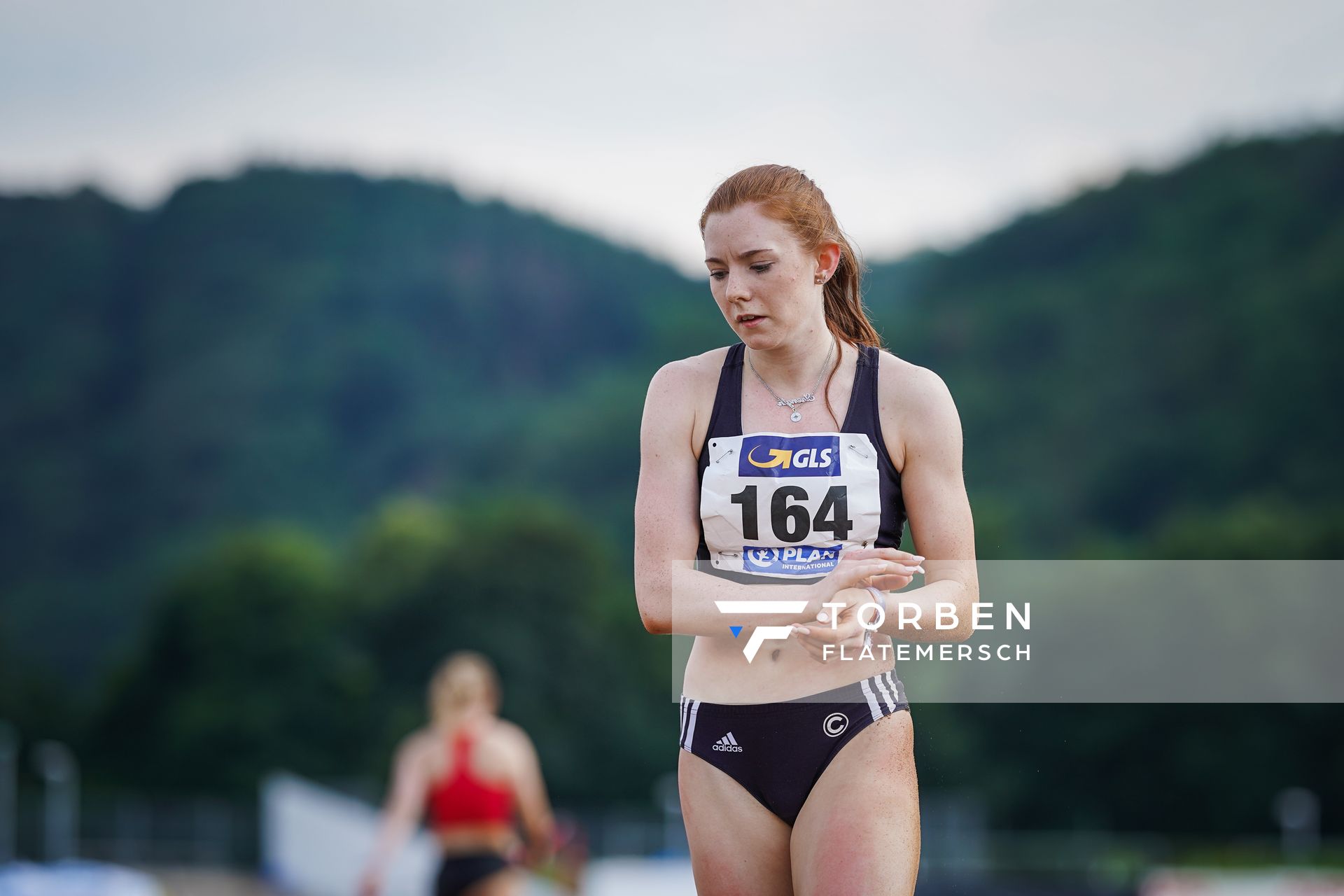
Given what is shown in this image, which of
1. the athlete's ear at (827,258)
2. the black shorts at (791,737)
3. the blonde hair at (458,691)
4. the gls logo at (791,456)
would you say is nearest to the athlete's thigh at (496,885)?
the blonde hair at (458,691)

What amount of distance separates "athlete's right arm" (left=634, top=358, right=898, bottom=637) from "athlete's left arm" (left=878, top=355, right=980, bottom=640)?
26 centimetres

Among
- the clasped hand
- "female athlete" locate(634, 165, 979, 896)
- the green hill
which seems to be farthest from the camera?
the green hill

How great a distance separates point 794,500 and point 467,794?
5785mm

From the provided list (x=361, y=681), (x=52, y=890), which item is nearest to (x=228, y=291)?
(x=361, y=681)

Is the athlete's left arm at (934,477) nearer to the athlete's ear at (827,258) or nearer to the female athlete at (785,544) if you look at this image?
the female athlete at (785,544)

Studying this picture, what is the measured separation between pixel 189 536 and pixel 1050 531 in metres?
51.9

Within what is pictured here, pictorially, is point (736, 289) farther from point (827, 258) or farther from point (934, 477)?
point (934, 477)

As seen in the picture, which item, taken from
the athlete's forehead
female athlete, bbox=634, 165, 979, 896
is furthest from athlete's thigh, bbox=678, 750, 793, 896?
the athlete's forehead

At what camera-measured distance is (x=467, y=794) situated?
8906mm

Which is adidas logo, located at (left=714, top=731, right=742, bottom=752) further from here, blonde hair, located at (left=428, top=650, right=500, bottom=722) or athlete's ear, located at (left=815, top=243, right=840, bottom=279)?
blonde hair, located at (left=428, top=650, right=500, bottom=722)

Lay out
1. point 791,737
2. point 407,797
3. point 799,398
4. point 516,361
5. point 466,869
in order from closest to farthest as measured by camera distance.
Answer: point 791,737
point 799,398
point 466,869
point 407,797
point 516,361

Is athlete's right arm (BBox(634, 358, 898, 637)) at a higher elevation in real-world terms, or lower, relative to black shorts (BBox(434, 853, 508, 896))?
higher

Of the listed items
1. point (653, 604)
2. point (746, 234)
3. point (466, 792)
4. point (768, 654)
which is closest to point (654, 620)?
point (653, 604)

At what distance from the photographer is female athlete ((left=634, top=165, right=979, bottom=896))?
3541 mm
